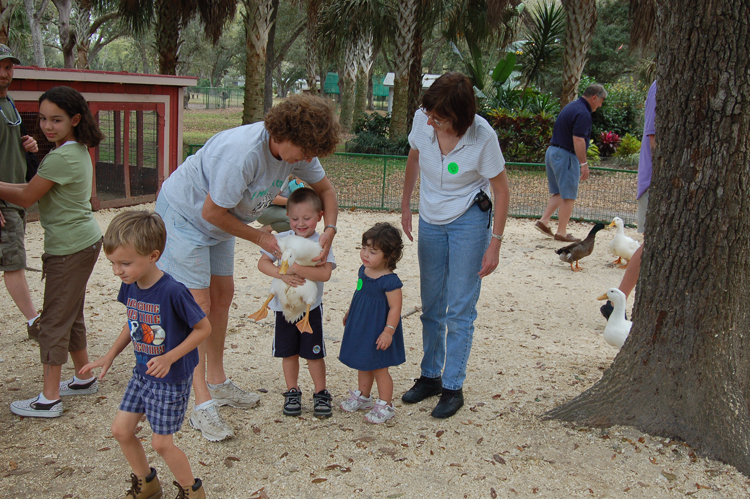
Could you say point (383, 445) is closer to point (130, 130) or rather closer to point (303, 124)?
point (303, 124)

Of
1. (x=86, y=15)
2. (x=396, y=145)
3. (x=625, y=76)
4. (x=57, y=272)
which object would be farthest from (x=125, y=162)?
(x=625, y=76)

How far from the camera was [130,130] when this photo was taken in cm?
1009

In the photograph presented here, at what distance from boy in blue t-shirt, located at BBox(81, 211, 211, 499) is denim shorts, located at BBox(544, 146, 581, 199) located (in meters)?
6.32

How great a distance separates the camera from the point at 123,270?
2.28 m

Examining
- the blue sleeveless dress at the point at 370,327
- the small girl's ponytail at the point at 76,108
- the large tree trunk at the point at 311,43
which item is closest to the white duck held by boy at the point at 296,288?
the blue sleeveless dress at the point at 370,327

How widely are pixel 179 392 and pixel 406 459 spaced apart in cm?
116

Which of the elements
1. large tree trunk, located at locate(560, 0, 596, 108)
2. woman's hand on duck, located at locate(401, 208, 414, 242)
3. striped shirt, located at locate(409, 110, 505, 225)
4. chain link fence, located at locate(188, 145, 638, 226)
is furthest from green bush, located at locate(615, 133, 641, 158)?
striped shirt, located at locate(409, 110, 505, 225)

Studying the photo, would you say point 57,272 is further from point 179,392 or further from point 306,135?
point 306,135

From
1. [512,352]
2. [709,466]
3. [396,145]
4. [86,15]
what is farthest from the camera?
[86,15]

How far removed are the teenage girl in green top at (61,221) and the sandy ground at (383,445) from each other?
1.14ft

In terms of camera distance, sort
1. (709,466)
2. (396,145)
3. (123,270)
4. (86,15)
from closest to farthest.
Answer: (123,270), (709,466), (396,145), (86,15)

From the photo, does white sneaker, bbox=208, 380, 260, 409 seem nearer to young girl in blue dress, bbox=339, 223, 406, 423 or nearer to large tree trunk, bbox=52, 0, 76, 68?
young girl in blue dress, bbox=339, 223, 406, 423

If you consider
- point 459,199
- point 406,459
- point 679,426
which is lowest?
point 406,459

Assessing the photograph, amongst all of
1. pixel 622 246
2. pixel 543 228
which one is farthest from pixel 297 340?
pixel 543 228
